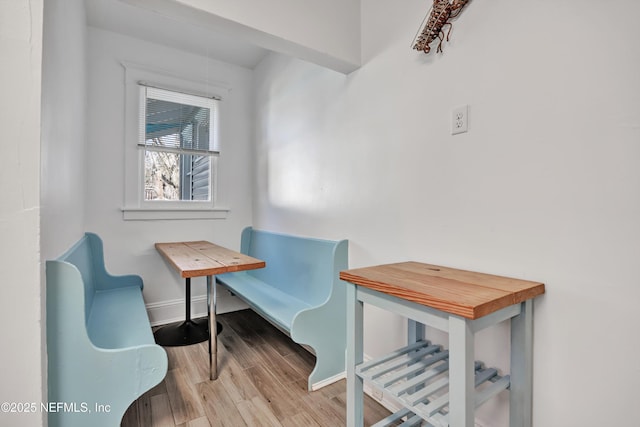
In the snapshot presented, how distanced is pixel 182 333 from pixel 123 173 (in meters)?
1.53

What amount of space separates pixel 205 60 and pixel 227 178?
1.23m

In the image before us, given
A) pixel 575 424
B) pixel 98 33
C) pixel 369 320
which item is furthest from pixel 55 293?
pixel 98 33

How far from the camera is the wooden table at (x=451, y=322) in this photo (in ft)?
2.75

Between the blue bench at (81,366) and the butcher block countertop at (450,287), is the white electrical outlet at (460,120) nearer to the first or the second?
the butcher block countertop at (450,287)

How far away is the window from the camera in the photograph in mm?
2799

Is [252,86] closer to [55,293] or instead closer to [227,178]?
[227,178]

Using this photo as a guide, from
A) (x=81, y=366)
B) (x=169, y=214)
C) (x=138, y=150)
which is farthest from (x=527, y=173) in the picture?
(x=138, y=150)

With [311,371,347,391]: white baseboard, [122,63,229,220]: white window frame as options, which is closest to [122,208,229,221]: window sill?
[122,63,229,220]: white window frame

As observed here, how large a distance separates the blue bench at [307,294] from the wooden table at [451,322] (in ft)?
1.81

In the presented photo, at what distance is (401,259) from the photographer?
5.12ft

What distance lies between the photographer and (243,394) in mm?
1695

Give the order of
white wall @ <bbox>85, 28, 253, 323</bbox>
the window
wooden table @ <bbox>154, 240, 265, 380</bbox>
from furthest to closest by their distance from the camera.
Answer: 1. the window
2. white wall @ <bbox>85, 28, 253, 323</bbox>
3. wooden table @ <bbox>154, 240, 265, 380</bbox>

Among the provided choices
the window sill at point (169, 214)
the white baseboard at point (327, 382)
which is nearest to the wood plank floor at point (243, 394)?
the white baseboard at point (327, 382)

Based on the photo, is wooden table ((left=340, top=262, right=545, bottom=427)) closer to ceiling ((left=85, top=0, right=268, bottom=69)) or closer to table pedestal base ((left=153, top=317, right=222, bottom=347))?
table pedestal base ((left=153, top=317, right=222, bottom=347))
